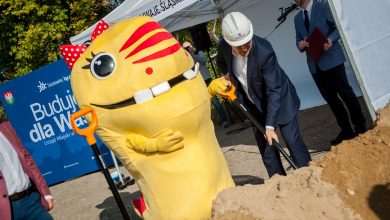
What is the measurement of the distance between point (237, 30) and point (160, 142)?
1.07 metres

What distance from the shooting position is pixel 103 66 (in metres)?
2.85

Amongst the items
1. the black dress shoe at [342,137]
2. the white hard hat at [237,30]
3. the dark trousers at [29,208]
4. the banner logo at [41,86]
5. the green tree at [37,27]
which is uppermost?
the green tree at [37,27]

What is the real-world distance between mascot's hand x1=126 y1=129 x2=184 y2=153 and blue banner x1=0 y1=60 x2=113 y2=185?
14.6ft

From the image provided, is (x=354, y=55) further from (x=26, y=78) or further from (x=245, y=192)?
(x=26, y=78)

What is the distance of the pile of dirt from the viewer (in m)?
2.31

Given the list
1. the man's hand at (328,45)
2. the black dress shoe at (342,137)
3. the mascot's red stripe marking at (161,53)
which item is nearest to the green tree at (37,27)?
the man's hand at (328,45)

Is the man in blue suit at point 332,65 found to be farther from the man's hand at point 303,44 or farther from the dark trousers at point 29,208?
the dark trousers at point 29,208

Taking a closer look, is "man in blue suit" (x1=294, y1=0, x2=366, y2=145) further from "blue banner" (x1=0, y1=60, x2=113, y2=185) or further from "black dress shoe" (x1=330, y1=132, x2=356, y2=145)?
"blue banner" (x1=0, y1=60, x2=113, y2=185)

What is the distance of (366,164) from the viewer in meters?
2.54

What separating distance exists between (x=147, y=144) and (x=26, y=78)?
5467 millimetres

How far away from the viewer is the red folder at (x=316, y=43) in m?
4.89

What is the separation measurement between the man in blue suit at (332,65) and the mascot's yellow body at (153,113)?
7.92 ft

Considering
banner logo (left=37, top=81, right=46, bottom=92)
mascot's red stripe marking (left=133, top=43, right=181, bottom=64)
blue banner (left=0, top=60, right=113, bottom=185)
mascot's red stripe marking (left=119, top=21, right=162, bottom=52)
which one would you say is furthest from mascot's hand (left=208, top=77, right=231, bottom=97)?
banner logo (left=37, top=81, right=46, bottom=92)

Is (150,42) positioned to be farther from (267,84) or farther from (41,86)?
(41,86)
